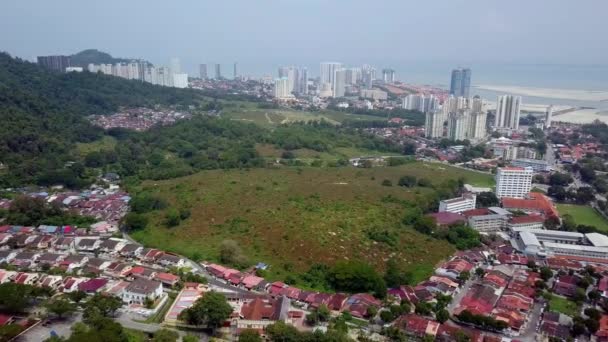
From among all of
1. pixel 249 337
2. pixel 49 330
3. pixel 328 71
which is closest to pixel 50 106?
pixel 49 330

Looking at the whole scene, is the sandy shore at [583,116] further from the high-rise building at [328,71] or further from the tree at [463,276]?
the tree at [463,276]

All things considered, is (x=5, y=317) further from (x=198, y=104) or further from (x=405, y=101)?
(x=405, y=101)

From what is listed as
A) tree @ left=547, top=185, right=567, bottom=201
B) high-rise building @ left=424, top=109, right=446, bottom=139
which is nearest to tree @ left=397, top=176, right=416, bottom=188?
tree @ left=547, top=185, right=567, bottom=201

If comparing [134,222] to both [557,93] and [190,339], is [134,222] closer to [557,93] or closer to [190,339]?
[190,339]

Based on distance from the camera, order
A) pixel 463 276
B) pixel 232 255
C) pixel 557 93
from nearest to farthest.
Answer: pixel 463 276 → pixel 232 255 → pixel 557 93

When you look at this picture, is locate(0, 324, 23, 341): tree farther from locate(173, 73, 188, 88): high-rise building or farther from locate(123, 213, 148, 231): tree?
locate(173, 73, 188, 88): high-rise building

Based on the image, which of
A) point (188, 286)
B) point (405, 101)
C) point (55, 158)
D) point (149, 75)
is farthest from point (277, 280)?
point (149, 75)
